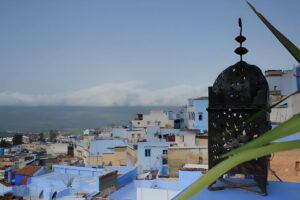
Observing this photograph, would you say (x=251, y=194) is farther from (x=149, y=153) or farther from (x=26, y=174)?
(x=149, y=153)

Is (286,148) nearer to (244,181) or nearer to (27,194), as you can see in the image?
(244,181)

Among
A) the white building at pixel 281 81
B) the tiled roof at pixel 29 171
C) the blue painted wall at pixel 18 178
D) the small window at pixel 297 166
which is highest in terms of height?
the white building at pixel 281 81

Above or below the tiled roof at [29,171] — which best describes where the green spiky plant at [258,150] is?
above

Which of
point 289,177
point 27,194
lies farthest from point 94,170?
point 289,177

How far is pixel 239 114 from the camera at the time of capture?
10.5 ft

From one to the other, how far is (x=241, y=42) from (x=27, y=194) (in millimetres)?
20192

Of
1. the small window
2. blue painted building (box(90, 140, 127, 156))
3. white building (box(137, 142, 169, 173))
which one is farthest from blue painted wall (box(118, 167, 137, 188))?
the small window

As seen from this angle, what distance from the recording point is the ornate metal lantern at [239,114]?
3115 millimetres

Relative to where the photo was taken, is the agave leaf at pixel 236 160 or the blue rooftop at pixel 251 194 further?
the blue rooftop at pixel 251 194

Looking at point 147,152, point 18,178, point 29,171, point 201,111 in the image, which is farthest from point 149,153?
point 18,178

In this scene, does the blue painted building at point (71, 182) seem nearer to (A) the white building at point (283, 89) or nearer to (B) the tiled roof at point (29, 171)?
(B) the tiled roof at point (29, 171)

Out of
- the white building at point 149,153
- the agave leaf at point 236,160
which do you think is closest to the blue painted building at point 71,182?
the white building at point 149,153

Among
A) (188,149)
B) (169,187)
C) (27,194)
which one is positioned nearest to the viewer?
(169,187)

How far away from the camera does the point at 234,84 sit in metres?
3.32
